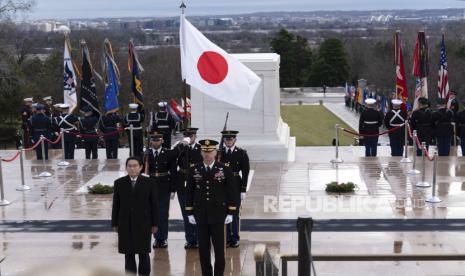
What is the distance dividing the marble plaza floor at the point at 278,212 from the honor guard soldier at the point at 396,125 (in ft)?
0.88

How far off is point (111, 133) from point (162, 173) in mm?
6495

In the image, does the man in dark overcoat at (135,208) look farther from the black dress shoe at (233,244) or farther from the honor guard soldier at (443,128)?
the honor guard soldier at (443,128)

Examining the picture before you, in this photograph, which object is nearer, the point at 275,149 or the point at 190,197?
the point at 190,197

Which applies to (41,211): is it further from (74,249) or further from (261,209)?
(261,209)

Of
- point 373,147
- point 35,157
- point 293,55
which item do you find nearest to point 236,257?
point 373,147

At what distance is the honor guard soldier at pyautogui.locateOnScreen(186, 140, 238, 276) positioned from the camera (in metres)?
8.02

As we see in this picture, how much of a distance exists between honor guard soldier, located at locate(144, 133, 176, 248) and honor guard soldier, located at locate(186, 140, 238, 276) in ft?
4.44

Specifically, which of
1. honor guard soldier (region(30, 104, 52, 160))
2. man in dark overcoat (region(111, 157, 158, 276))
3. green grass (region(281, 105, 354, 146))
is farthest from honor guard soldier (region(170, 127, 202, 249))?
green grass (region(281, 105, 354, 146))

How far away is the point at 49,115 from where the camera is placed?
16625 mm

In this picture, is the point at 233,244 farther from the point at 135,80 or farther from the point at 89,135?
the point at 135,80

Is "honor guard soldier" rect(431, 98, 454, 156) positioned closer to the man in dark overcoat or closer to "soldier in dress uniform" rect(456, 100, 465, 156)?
"soldier in dress uniform" rect(456, 100, 465, 156)

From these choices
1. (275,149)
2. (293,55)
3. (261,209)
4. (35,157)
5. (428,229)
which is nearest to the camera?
(428,229)

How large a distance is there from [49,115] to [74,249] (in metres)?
7.51

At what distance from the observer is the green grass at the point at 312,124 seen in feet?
148
